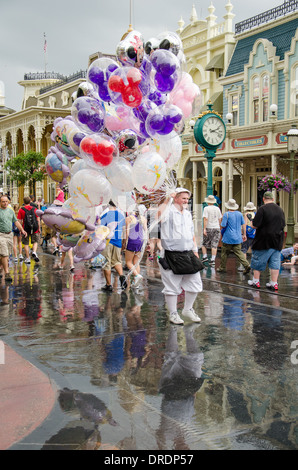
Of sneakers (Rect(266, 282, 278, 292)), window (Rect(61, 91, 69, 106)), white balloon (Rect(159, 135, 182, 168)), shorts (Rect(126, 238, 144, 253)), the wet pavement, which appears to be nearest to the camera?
the wet pavement

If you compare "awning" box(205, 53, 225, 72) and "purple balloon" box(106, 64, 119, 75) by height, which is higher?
"awning" box(205, 53, 225, 72)

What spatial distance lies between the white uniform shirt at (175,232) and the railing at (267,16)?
59.4 ft

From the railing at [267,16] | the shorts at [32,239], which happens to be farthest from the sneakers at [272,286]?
the railing at [267,16]

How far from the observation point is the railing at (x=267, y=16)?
2181cm

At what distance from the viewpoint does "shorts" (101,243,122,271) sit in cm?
953

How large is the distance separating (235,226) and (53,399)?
7832 millimetres

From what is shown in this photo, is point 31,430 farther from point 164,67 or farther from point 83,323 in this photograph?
point 164,67

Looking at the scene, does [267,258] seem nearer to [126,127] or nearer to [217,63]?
[126,127]

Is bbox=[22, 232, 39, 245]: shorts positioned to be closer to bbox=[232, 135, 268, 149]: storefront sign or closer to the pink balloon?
the pink balloon

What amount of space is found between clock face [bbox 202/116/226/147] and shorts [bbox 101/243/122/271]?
794 cm

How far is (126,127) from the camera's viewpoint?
6.35 metres

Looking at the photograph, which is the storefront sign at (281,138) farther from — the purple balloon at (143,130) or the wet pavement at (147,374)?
the purple balloon at (143,130)

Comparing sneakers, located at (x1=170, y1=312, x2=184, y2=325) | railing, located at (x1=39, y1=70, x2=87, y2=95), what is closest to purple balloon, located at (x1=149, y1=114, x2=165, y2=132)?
sneakers, located at (x1=170, y1=312, x2=184, y2=325)

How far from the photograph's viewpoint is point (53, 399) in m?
4.38
